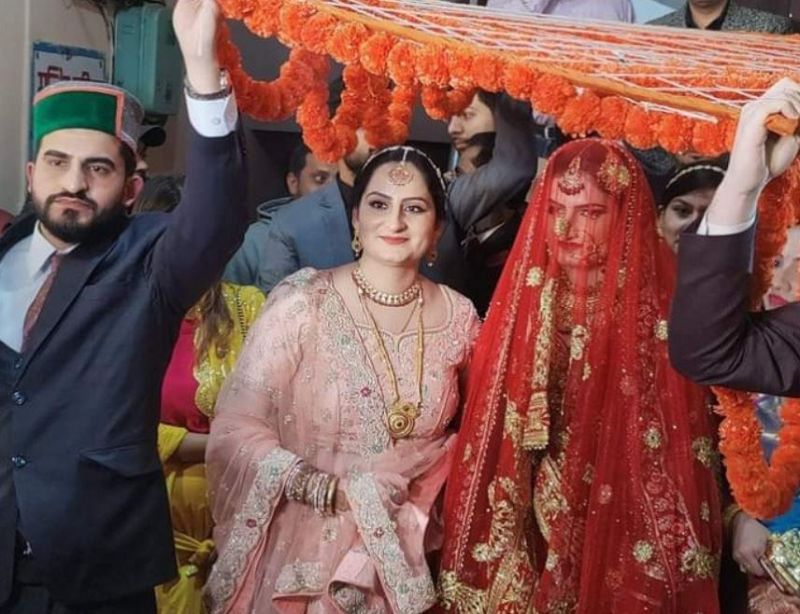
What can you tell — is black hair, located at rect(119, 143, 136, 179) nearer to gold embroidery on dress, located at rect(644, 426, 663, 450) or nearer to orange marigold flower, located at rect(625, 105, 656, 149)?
orange marigold flower, located at rect(625, 105, 656, 149)

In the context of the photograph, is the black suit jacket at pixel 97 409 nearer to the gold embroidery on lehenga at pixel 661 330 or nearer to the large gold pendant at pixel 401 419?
the large gold pendant at pixel 401 419

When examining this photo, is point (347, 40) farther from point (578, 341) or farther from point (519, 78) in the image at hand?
point (578, 341)

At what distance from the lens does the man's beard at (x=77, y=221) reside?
1.72 meters

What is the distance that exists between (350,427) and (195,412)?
0.53 m

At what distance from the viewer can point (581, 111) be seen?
A: 150 cm

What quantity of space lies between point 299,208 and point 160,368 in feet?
3.60

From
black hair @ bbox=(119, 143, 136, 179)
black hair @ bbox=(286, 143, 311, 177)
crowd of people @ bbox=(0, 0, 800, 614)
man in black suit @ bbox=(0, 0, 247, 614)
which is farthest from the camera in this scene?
black hair @ bbox=(286, 143, 311, 177)

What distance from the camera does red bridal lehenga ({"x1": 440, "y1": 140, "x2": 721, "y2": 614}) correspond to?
2139 millimetres

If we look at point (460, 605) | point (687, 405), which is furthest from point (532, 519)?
point (687, 405)

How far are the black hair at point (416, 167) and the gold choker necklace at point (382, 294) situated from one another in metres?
0.16

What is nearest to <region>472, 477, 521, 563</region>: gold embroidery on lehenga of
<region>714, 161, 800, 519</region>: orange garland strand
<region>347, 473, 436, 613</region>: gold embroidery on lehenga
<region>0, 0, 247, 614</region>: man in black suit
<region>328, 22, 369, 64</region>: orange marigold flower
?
<region>347, 473, 436, 613</region>: gold embroidery on lehenga

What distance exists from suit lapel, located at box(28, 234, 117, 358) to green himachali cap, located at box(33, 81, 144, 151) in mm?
179

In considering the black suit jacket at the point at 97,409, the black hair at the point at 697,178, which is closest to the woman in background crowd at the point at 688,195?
the black hair at the point at 697,178

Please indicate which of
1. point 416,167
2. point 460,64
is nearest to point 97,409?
point 460,64
